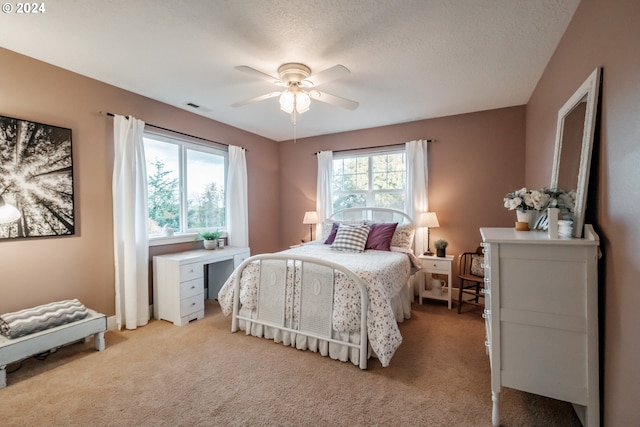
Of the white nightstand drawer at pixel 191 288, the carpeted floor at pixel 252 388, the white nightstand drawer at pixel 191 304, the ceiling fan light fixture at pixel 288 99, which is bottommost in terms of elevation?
the carpeted floor at pixel 252 388

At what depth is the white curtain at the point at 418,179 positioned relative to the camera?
385cm

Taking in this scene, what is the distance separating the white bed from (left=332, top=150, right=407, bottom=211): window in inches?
57.6

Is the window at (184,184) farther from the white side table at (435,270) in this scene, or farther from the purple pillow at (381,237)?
the white side table at (435,270)

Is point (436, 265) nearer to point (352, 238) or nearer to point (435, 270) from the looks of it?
point (435, 270)

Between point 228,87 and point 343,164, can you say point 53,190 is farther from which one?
point 343,164

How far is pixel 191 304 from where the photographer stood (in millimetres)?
3037

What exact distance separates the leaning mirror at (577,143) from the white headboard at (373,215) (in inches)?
81.3

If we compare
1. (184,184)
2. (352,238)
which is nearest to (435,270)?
(352,238)

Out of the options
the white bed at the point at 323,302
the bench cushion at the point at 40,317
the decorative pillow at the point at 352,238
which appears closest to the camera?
the bench cushion at the point at 40,317

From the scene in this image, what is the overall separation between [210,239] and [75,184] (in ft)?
4.86

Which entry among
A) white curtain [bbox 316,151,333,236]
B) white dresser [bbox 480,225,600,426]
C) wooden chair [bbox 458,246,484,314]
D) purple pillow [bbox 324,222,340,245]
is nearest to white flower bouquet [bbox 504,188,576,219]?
white dresser [bbox 480,225,600,426]

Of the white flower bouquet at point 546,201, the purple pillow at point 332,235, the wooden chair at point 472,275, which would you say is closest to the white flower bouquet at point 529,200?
the white flower bouquet at point 546,201

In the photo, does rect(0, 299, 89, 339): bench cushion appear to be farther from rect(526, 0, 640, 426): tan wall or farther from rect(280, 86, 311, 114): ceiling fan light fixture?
rect(526, 0, 640, 426): tan wall

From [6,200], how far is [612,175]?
12.8ft
